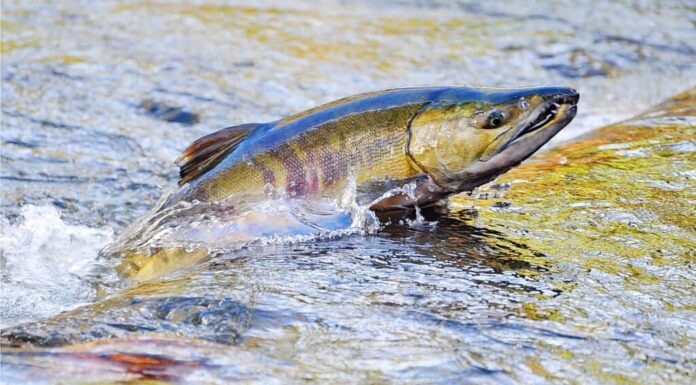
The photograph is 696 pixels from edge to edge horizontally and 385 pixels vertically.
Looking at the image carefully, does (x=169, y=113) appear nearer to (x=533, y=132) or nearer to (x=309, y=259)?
(x=309, y=259)

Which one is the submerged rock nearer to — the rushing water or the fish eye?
the rushing water

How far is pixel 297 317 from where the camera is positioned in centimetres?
313

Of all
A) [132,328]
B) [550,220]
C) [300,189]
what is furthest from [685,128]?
[132,328]

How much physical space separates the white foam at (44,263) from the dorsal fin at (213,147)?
24.9 inches

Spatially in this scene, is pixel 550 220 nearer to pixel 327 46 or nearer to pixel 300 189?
pixel 300 189

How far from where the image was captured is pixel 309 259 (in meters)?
3.74

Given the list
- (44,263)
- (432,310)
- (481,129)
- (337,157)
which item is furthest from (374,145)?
(44,263)

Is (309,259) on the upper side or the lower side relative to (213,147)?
lower

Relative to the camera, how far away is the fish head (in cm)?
381

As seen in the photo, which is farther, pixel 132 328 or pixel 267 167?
pixel 267 167

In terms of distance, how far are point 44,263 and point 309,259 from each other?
154 cm

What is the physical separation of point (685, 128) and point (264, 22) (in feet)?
17.9

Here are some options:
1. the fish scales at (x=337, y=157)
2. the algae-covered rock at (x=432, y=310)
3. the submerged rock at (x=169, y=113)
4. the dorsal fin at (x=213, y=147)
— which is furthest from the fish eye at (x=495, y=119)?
the submerged rock at (x=169, y=113)

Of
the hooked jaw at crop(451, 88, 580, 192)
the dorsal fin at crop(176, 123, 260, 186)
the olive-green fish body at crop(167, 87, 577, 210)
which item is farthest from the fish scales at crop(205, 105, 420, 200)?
the hooked jaw at crop(451, 88, 580, 192)
